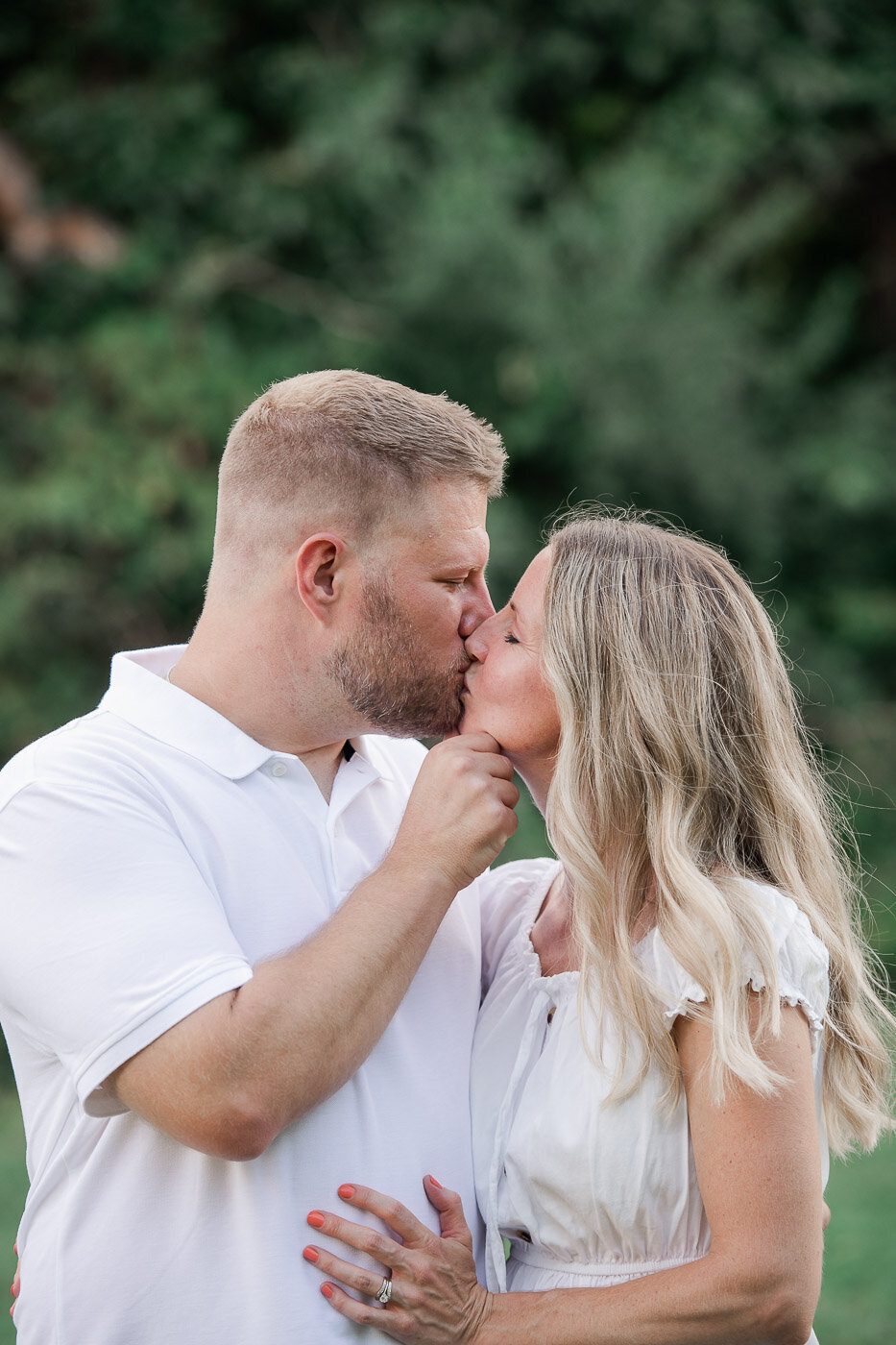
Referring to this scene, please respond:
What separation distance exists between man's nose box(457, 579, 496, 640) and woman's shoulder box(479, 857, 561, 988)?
0.54 meters

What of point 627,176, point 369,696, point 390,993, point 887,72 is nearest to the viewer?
point 390,993

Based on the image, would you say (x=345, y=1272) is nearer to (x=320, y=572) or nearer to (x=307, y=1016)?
(x=307, y=1016)

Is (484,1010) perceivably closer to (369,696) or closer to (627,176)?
(369,696)

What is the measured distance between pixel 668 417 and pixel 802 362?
179 cm

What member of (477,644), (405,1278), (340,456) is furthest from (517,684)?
(405,1278)

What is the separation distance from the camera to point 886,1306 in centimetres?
461

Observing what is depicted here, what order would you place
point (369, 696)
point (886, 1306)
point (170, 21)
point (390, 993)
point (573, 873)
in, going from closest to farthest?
point (390, 993) → point (573, 873) → point (369, 696) → point (886, 1306) → point (170, 21)

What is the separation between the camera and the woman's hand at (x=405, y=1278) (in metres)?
2.05

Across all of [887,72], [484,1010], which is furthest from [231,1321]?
[887,72]

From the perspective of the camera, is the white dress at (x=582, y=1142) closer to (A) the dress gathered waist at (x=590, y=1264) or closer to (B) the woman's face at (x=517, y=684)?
(A) the dress gathered waist at (x=590, y=1264)

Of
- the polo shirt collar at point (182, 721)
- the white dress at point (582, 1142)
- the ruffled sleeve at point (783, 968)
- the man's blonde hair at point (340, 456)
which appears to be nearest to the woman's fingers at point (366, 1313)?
the white dress at point (582, 1142)

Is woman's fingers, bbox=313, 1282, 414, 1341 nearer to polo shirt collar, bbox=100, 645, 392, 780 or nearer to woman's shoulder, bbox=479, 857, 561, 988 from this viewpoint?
woman's shoulder, bbox=479, 857, 561, 988

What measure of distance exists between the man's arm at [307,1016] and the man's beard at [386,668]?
0.32m

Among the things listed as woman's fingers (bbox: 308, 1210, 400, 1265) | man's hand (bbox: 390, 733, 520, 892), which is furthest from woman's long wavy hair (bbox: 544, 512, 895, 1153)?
woman's fingers (bbox: 308, 1210, 400, 1265)
